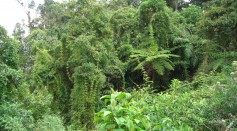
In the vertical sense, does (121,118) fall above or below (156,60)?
below

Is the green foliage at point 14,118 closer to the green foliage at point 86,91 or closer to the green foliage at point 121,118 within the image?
the green foliage at point 86,91

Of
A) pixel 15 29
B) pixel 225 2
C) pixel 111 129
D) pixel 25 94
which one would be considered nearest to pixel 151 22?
pixel 225 2

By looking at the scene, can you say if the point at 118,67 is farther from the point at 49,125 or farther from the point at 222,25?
the point at 49,125

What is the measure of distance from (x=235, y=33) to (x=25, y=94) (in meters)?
4.84

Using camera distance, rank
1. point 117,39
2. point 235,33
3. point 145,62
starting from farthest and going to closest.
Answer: point 117,39, point 145,62, point 235,33

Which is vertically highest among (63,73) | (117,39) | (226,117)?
(117,39)

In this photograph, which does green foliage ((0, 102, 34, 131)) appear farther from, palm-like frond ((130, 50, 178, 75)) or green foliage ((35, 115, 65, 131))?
palm-like frond ((130, 50, 178, 75))

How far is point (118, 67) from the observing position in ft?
24.3

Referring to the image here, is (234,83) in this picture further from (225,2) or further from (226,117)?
(225,2)

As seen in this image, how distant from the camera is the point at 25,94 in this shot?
560cm

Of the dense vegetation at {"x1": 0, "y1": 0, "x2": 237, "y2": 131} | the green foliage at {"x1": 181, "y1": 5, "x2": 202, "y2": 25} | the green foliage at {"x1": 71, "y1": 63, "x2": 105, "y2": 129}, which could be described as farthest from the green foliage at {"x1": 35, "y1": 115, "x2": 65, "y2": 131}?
the green foliage at {"x1": 181, "y1": 5, "x2": 202, "y2": 25}

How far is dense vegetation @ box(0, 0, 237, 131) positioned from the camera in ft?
14.0

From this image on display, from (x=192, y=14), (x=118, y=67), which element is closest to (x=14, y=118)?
(x=118, y=67)

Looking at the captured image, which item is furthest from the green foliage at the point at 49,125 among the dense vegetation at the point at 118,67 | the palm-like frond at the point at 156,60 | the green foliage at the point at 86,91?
the palm-like frond at the point at 156,60
